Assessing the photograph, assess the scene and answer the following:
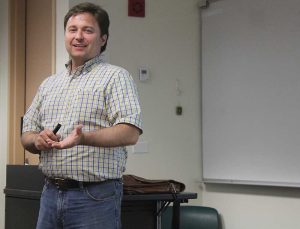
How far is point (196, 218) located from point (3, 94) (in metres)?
1.77

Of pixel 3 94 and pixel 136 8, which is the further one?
pixel 3 94

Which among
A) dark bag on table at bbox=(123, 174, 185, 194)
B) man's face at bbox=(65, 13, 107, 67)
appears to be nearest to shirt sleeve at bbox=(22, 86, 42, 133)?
man's face at bbox=(65, 13, 107, 67)

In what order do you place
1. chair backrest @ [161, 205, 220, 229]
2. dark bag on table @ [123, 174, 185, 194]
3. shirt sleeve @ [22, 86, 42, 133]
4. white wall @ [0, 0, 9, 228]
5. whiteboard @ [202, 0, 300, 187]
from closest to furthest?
shirt sleeve @ [22, 86, 42, 133]
dark bag on table @ [123, 174, 185, 194]
whiteboard @ [202, 0, 300, 187]
chair backrest @ [161, 205, 220, 229]
white wall @ [0, 0, 9, 228]

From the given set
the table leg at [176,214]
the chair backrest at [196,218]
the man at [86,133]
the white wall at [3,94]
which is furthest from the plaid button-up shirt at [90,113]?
the white wall at [3,94]

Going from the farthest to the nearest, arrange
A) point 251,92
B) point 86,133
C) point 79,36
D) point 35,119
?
1. point 251,92
2. point 35,119
3. point 79,36
4. point 86,133

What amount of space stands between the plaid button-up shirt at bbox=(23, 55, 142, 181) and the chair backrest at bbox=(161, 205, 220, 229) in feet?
5.08

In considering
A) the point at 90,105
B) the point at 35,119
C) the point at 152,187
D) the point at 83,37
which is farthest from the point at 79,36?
the point at 152,187

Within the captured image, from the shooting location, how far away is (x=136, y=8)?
326cm

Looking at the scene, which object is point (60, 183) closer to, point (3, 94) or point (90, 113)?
point (90, 113)

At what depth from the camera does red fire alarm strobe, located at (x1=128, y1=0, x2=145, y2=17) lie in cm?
324

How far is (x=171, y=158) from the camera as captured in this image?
11.1 feet

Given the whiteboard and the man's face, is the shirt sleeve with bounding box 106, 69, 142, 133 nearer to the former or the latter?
the man's face

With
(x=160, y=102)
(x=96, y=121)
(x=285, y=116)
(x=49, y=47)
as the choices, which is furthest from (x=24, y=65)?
(x=96, y=121)

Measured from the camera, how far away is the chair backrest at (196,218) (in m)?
3.16
